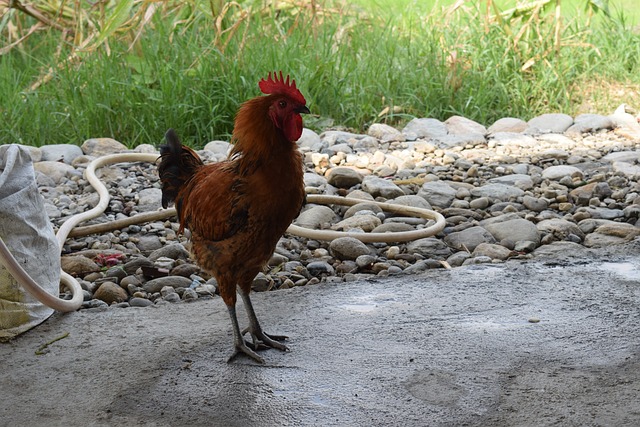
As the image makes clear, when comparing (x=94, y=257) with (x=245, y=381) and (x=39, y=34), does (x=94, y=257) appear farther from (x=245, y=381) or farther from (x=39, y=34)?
(x=39, y=34)

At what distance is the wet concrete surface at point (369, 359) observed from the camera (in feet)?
9.78

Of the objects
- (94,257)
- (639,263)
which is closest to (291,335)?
(94,257)

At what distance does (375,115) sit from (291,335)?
13.9 feet

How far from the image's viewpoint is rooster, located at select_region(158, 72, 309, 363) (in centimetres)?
330

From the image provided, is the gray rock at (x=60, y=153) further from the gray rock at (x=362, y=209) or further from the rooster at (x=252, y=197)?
the rooster at (x=252, y=197)

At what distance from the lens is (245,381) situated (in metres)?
3.27

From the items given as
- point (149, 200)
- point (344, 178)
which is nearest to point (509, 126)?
point (344, 178)

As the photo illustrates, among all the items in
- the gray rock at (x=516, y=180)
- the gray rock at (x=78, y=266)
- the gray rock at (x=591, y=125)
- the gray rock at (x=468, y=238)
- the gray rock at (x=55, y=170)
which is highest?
the gray rock at (x=55, y=170)

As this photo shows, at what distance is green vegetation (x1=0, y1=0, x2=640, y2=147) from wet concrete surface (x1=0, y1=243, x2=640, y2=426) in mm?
3184

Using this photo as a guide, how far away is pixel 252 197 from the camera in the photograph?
3307mm

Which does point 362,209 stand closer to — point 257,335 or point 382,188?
point 382,188

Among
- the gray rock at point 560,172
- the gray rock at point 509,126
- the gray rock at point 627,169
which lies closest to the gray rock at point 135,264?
the gray rock at point 560,172

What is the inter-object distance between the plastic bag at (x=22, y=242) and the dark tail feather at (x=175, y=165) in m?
0.65

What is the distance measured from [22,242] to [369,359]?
169 centimetres
